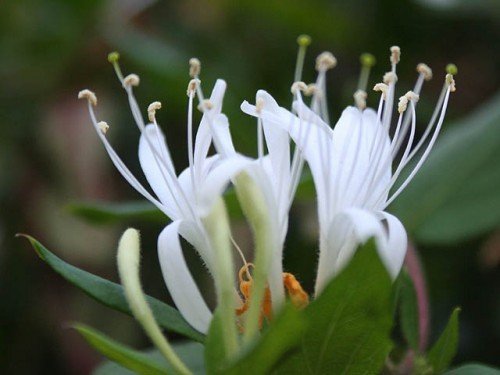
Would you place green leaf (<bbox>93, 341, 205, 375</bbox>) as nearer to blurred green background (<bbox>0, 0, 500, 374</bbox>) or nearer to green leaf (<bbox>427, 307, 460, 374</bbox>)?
green leaf (<bbox>427, 307, 460, 374</bbox>)

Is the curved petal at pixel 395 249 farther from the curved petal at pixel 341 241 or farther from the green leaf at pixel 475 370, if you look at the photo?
the green leaf at pixel 475 370

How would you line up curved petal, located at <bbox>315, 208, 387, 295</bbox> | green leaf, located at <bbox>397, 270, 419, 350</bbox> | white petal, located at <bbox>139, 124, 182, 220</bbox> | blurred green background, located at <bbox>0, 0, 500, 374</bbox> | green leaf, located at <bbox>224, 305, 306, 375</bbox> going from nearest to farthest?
green leaf, located at <bbox>224, 305, 306, 375</bbox> → curved petal, located at <bbox>315, 208, 387, 295</bbox> → white petal, located at <bbox>139, 124, 182, 220</bbox> → green leaf, located at <bbox>397, 270, 419, 350</bbox> → blurred green background, located at <bbox>0, 0, 500, 374</bbox>

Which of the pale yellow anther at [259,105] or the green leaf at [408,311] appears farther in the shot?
the green leaf at [408,311]

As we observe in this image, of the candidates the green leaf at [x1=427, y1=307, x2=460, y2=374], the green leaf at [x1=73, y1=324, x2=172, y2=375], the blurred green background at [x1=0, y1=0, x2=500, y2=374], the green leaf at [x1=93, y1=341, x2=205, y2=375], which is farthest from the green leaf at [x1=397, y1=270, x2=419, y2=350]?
the blurred green background at [x1=0, y1=0, x2=500, y2=374]

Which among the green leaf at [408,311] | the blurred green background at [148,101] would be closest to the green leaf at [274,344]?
the green leaf at [408,311]

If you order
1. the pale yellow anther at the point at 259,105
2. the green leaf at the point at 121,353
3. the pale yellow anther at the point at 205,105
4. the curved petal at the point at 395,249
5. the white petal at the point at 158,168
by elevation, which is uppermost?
the pale yellow anther at the point at 205,105

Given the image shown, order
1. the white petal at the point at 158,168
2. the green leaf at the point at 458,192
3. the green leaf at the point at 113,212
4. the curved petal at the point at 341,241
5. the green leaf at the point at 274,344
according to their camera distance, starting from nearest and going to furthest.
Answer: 1. the green leaf at the point at 274,344
2. the curved petal at the point at 341,241
3. the white petal at the point at 158,168
4. the green leaf at the point at 113,212
5. the green leaf at the point at 458,192

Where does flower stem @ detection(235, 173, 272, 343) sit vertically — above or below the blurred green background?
above
